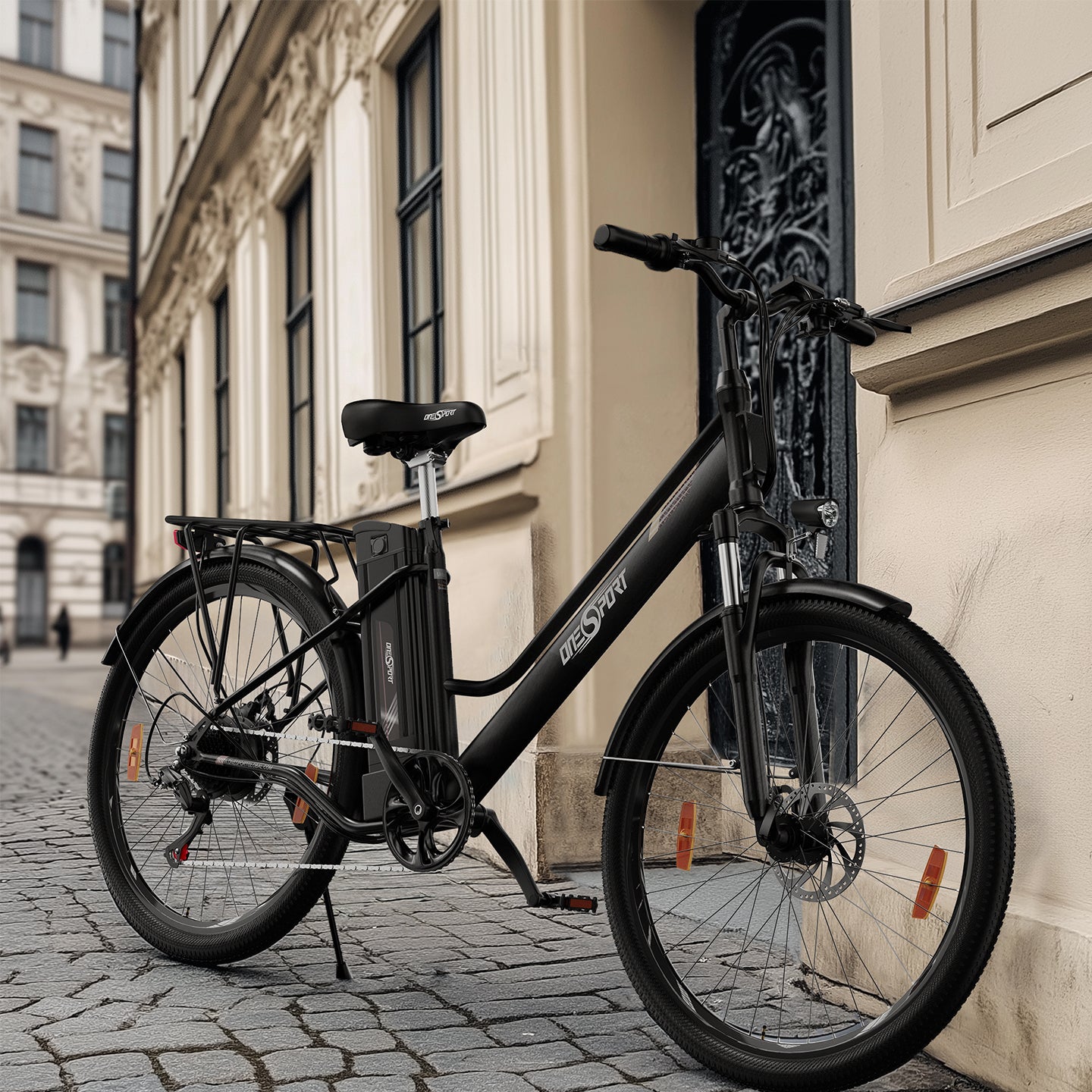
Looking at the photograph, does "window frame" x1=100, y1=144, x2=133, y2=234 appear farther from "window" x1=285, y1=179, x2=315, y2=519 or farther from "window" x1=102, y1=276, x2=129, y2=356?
"window" x1=285, y1=179, x2=315, y2=519

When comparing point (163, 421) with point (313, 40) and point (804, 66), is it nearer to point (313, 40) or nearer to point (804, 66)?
point (313, 40)

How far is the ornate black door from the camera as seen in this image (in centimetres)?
393

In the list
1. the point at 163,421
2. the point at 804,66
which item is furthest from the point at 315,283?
the point at 163,421

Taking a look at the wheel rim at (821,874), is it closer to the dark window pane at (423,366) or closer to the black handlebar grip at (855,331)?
the black handlebar grip at (855,331)

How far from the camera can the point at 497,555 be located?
485 centimetres

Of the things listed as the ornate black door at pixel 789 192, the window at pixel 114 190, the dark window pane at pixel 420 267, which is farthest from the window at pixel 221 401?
the window at pixel 114 190

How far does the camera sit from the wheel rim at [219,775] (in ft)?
10.2

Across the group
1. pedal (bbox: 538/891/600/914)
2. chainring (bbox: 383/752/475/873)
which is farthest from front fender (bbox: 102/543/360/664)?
pedal (bbox: 538/891/600/914)

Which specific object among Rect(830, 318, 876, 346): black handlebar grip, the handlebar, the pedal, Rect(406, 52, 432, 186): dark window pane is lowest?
the pedal

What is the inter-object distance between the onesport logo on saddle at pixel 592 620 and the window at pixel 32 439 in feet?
121

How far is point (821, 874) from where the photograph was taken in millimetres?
2346

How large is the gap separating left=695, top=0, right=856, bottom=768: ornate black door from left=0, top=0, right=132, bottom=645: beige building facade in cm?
3459

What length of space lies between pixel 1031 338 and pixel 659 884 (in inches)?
47.8

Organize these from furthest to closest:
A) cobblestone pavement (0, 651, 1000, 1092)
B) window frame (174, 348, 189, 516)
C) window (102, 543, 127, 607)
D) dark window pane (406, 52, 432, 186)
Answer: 1. window (102, 543, 127, 607)
2. window frame (174, 348, 189, 516)
3. dark window pane (406, 52, 432, 186)
4. cobblestone pavement (0, 651, 1000, 1092)
